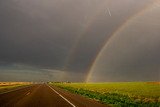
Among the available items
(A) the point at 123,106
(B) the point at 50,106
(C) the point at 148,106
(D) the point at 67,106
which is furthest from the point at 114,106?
(B) the point at 50,106

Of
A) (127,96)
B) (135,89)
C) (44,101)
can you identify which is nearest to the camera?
(44,101)

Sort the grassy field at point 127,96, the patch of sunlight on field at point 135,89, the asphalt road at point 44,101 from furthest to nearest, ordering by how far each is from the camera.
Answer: the patch of sunlight on field at point 135,89
the grassy field at point 127,96
the asphalt road at point 44,101

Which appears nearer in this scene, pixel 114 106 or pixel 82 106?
pixel 82 106

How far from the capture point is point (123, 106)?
17047 mm

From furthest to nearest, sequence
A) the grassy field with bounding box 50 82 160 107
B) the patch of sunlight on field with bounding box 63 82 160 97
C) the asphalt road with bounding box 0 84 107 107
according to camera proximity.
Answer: the patch of sunlight on field with bounding box 63 82 160 97 → the grassy field with bounding box 50 82 160 107 → the asphalt road with bounding box 0 84 107 107

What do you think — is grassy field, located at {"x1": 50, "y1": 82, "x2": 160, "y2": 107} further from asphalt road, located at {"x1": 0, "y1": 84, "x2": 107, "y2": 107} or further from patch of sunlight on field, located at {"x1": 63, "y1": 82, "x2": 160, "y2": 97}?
asphalt road, located at {"x1": 0, "y1": 84, "x2": 107, "y2": 107}

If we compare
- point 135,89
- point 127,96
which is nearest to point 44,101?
point 127,96

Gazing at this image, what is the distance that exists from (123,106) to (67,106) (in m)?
3.92

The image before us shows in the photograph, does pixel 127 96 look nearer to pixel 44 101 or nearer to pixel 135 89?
pixel 44 101

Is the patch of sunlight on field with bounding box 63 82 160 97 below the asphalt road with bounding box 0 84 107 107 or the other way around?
the other way around

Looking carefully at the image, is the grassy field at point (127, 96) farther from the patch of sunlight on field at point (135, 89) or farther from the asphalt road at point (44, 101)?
the asphalt road at point (44, 101)

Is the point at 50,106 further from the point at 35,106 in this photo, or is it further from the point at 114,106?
the point at 114,106

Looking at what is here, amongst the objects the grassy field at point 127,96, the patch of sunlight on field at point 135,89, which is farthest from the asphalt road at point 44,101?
the patch of sunlight on field at point 135,89

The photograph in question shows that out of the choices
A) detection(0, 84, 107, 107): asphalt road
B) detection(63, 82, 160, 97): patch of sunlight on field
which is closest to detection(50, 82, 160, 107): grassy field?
detection(63, 82, 160, 97): patch of sunlight on field
